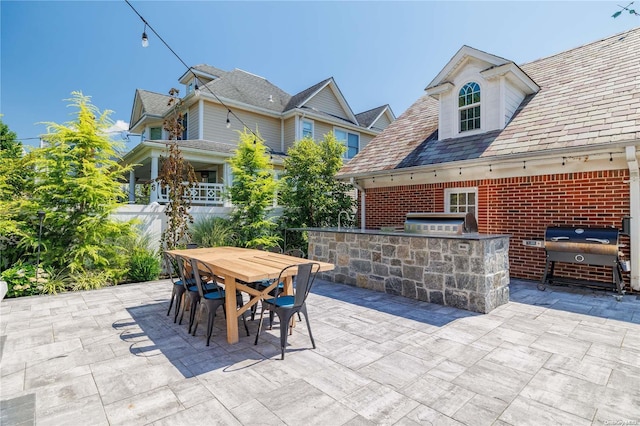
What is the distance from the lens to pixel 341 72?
57.4 feet

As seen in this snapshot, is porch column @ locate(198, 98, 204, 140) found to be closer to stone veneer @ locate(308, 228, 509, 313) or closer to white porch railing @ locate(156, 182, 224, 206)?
white porch railing @ locate(156, 182, 224, 206)

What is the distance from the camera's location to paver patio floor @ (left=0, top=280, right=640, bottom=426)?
236cm

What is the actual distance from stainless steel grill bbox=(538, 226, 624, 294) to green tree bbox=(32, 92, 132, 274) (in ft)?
28.0

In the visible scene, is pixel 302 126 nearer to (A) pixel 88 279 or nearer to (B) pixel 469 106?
(B) pixel 469 106

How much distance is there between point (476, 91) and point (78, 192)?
9257 millimetres

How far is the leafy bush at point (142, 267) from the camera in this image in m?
7.18

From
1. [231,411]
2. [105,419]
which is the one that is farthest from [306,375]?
[105,419]

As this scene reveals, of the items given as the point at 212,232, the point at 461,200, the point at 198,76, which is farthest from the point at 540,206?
the point at 198,76

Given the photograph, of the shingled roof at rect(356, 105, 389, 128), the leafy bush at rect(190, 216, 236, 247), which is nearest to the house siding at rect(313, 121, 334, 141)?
the shingled roof at rect(356, 105, 389, 128)

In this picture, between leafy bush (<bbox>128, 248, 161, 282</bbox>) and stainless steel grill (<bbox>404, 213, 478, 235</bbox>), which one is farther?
leafy bush (<bbox>128, 248, 161, 282</bbox>)

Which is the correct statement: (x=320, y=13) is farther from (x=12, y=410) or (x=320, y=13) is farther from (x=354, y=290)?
(x=12, y=410)

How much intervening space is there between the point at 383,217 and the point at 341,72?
11184mm

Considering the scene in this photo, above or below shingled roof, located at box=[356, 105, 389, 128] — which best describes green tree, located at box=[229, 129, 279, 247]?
below

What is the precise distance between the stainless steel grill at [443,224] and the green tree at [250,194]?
14.7ft
